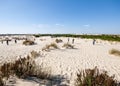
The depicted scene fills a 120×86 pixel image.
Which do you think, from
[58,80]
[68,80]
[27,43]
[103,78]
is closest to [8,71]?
[58,80]

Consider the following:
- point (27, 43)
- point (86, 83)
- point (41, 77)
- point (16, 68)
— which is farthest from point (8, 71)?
point (27, 43)

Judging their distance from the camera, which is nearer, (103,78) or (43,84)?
(103,78)

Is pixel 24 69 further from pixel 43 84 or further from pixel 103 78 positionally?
pixel 103 78

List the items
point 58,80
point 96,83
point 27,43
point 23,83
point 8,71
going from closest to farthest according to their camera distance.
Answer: point 96,83
point 23,83
point 8,71
point 58,80
point 27,43

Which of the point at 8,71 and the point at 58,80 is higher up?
the point at 8,71

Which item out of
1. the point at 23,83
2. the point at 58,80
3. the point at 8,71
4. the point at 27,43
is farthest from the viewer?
the point at 27,43

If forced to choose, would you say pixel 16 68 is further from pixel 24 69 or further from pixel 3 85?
pixel 3 85

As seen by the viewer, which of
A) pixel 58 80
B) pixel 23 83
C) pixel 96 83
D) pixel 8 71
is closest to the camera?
pixel 96 83

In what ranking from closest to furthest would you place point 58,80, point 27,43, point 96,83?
point 96,83 < point 58,80 < point 27,43

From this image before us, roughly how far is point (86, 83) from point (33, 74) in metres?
2.11

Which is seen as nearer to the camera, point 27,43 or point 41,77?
point 41,77

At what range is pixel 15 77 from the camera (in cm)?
524

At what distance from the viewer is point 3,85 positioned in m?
4.41

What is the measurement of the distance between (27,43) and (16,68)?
740 inches
